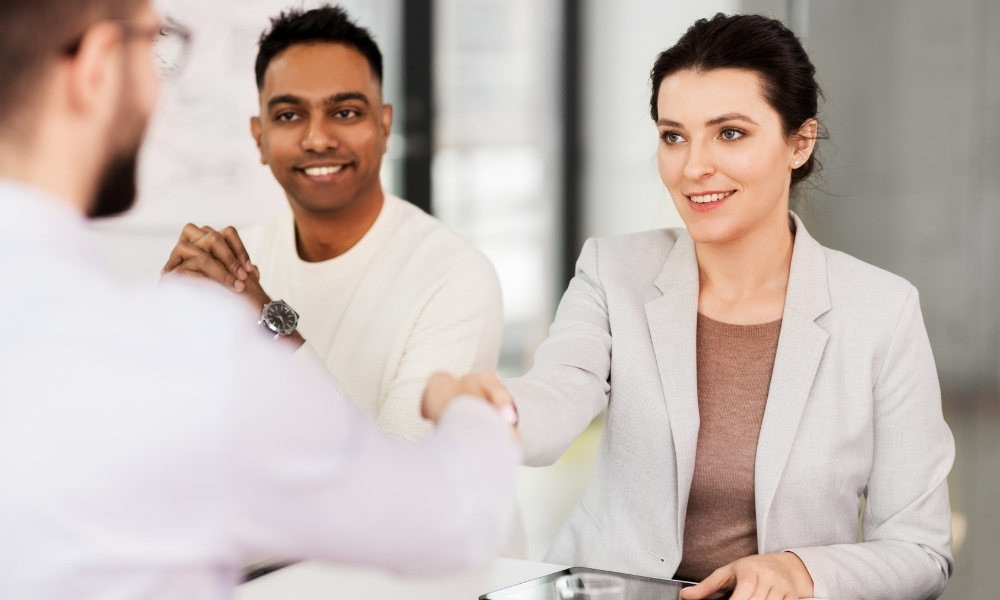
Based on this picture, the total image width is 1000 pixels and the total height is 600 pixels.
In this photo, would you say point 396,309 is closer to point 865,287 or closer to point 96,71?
point 865,287

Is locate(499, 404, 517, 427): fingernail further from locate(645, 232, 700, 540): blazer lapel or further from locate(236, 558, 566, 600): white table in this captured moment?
locate(645, 232, 700, 540): blazer lapel

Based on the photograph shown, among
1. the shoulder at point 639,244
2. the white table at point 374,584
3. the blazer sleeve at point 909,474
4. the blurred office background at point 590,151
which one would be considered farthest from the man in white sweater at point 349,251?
the blazer sleeve at point 909,474

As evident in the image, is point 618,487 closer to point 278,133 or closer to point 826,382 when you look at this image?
point 826,382

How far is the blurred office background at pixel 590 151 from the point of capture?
2.99 meters

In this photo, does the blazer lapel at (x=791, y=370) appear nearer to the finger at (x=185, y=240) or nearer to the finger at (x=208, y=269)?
the finger at (x=208, y=269)

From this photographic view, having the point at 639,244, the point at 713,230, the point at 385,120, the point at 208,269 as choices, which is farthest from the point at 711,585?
the point at 385,120

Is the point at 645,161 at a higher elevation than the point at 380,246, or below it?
higher

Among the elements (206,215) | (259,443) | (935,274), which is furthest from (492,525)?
(206,215)

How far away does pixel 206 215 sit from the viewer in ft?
11.8

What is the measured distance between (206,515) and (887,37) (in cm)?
281

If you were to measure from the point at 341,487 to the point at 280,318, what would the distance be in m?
1.53

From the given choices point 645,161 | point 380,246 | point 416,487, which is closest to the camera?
point 416,487

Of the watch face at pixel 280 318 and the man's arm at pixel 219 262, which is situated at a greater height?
the man's arm at pixel 219 262

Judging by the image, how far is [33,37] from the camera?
2.54 feet
